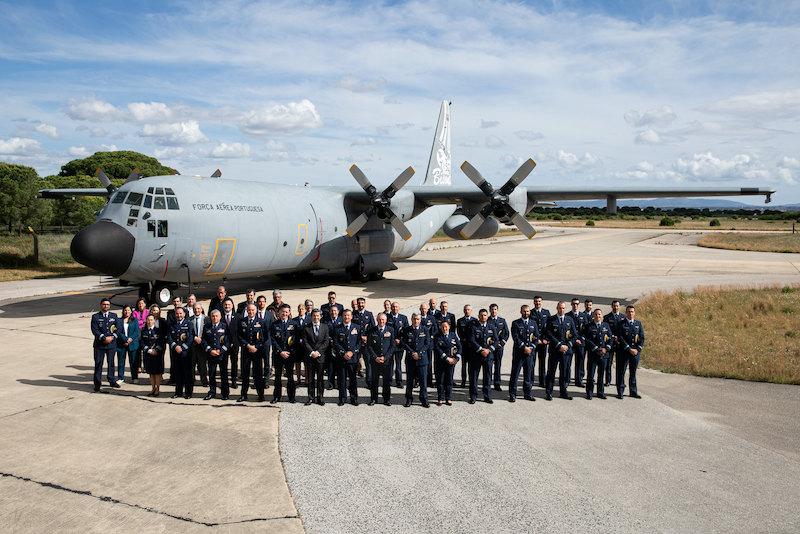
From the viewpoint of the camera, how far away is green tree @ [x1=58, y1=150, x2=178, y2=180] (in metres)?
85.9

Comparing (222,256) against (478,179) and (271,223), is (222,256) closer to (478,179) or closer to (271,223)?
(271,223)

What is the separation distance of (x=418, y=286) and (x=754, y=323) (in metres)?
12.5

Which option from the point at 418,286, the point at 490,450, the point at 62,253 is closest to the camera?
the point at 490,450

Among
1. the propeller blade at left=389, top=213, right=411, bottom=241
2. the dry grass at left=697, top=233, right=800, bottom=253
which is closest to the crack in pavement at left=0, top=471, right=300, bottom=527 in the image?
the propeller blade at left=389, top=213, right=411, bottom=241

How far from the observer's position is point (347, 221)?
82.9 feet

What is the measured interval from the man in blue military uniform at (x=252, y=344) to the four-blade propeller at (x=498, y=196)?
1405 centimetres

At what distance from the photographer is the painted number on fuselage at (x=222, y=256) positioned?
18750 mm

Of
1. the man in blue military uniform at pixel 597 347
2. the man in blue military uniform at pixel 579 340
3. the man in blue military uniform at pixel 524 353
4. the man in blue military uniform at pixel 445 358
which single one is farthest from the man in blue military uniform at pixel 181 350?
the man in blue military uniform at pixel 597 347

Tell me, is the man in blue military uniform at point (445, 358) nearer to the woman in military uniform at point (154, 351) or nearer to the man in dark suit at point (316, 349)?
the man in dark suit at point (316, 349)

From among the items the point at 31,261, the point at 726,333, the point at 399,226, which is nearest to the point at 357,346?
the point at 726,333

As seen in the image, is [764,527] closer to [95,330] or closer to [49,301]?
[95,330]

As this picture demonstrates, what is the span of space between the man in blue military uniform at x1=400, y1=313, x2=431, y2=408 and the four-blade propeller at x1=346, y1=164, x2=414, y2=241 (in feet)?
42.6

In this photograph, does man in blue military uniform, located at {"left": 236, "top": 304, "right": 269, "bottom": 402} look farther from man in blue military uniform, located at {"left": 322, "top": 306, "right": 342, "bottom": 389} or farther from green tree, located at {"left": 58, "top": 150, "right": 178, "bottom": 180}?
green tree, located at {"left": 58, "top": 150, "right": 178, "bottom": 180}

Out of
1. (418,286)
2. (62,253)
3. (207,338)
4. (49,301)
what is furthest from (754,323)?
(62,253)
